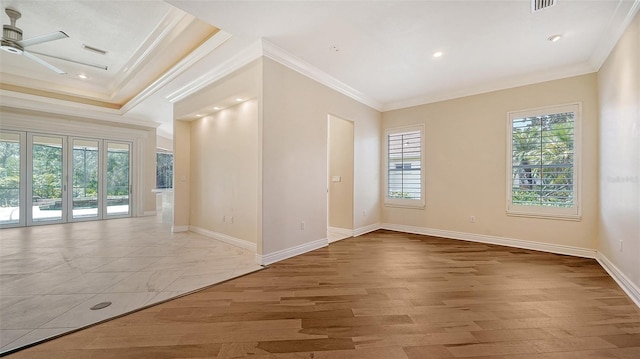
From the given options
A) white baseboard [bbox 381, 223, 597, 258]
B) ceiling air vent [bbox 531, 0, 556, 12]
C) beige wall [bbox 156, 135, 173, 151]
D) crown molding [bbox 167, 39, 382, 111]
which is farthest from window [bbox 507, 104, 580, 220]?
beige wall [bbox 156, 135, 173, 151]

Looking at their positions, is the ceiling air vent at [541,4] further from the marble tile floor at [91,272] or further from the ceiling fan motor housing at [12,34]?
the ceiling fan motor housing at [12,34]

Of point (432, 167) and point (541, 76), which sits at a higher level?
point (541, 76)

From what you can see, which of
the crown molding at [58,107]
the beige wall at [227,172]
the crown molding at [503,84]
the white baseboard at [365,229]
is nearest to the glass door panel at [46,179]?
the crown molding at [58,107]

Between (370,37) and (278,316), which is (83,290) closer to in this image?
(278,316)

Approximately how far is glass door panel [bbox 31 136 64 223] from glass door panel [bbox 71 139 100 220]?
0.24 meters

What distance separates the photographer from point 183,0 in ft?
8.04

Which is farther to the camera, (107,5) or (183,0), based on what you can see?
(107,5)

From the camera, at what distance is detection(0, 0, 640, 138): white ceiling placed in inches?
102

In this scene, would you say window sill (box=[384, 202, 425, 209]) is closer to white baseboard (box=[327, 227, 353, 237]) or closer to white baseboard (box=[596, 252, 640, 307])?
white baseboard (box=[327, 227, 353, 237])

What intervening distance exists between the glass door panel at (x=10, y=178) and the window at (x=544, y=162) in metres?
10.4

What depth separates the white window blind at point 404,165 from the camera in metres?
5.38

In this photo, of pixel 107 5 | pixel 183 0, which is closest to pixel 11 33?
pixel 107 5

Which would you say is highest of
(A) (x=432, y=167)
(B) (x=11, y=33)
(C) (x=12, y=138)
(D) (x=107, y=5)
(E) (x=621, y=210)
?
(D) (x=107, y=5)

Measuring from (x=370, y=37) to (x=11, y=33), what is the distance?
4.79 metres
